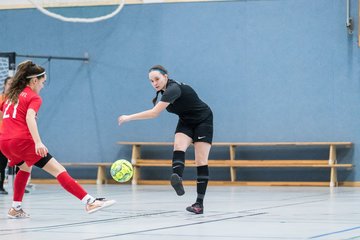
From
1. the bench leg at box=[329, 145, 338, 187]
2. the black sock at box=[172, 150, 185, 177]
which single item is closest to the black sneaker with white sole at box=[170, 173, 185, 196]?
the black sock at box=[172, 150, 185, 177]

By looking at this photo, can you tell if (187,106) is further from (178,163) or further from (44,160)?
(44,160)

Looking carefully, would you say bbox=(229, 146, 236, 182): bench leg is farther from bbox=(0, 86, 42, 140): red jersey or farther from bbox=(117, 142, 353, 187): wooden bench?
bbox=(0, 86, 42, 140): red jersey

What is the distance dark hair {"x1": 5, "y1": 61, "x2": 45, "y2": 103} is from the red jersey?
64 mm

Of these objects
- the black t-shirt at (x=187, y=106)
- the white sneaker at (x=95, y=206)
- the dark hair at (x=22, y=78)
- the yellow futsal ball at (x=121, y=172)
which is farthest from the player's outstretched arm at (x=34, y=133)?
the yellow futsal ball at (x=121, y=172)

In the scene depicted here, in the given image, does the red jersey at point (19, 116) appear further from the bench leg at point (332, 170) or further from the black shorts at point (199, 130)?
the bench leg at point (332, 170)

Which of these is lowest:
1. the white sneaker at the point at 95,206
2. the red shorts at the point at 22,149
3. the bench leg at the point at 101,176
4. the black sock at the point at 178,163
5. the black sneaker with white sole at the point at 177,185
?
the bench leg at the point at 101,176

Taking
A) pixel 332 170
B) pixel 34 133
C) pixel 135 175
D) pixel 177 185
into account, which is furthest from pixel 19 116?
pixel 135 175

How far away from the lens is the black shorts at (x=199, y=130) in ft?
27.9

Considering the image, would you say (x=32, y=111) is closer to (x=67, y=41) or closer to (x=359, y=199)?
(x=359, y=199)

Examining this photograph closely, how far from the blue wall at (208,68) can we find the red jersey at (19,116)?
9.47 m

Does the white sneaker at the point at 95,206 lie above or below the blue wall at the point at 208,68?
below

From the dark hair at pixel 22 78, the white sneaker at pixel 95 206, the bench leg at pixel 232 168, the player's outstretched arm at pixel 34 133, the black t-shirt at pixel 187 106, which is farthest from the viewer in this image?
the bench leg at pixel 232 168

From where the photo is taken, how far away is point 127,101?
1759 centimetres

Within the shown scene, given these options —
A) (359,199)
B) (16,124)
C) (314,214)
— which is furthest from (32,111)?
(359,199)
